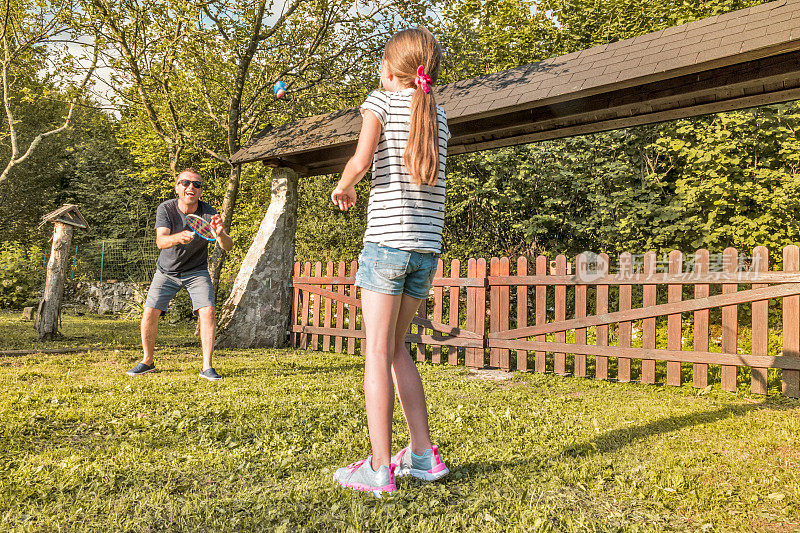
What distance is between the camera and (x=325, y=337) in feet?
26.9

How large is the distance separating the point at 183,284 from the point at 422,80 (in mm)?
4019

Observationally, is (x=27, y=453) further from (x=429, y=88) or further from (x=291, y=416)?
(x=429, y=88)

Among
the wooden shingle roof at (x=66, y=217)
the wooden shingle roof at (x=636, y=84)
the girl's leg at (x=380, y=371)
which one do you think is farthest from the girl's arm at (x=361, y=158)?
the wooden shingle roof at (x=66, y=217)

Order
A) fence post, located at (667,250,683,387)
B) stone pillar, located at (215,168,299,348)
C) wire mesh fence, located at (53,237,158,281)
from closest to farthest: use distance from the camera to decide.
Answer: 1. fence post, located at (667,250,683,387)
2. stone pillar, located at (215,168,299,348)
3. wire mesh fence, located at (53,237,158,281)

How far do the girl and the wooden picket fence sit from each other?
4170mm

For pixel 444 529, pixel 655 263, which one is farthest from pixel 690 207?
pixel 444 529

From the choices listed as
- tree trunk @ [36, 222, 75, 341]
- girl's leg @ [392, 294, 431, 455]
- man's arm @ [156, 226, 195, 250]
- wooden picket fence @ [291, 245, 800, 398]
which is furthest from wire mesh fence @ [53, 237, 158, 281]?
girl's leg @ [392, 294, 431, 455]

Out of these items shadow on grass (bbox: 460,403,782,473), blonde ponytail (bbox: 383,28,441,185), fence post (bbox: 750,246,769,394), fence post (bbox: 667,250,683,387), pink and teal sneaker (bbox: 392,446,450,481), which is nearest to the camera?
blonde ponytail (bbox: 383,28,441,185)

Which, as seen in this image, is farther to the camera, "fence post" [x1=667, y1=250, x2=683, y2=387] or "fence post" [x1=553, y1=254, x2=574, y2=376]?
"fence post" [x1=553, y1=254, x2=574, y2=376]

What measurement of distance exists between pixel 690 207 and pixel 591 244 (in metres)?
1.89

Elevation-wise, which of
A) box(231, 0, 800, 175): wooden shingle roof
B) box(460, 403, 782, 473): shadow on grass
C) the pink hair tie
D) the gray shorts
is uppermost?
box(231, 0, 800, 175): wooden shingle roof

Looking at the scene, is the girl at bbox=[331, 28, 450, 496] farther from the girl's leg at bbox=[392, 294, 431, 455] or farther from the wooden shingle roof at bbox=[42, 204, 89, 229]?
the wooden shingle roof at bbox=[42, 204, 89, 229]

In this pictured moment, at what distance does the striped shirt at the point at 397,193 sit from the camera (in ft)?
7.76

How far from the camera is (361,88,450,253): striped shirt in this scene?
2365 millimetres
